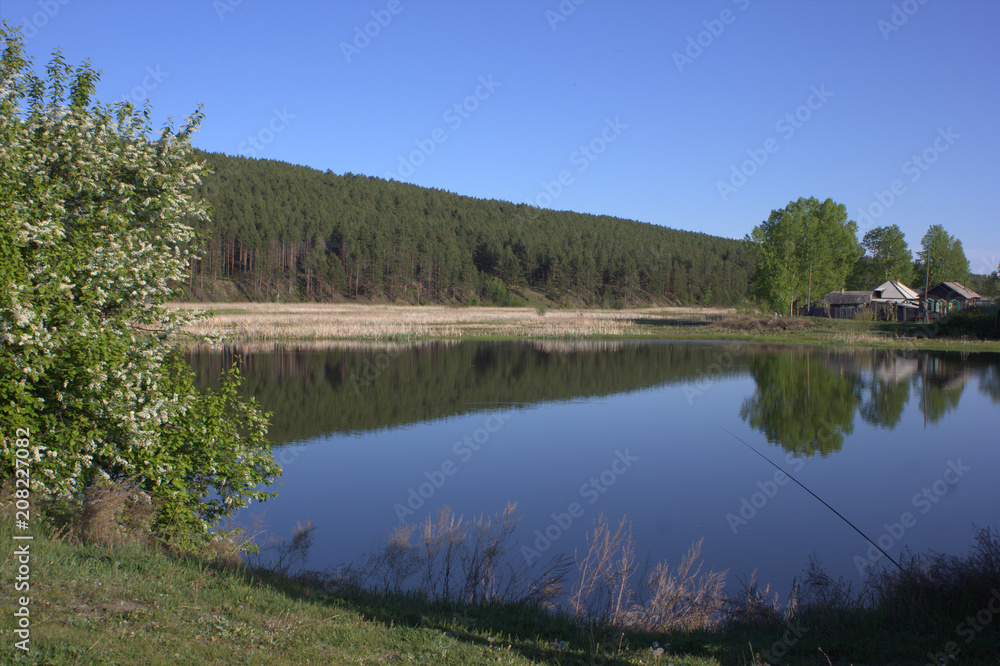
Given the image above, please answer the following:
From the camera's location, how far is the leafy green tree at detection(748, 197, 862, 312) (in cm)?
5644

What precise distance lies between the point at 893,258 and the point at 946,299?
2229 cm

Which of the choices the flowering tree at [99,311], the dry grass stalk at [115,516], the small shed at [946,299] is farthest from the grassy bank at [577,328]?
the dry grass stalk at [115,516]

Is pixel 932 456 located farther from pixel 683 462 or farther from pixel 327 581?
pixel 327 581

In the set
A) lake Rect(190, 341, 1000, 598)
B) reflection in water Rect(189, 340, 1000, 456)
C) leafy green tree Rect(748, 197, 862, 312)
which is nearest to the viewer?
lake Rect(190, 341, 1000, 598)

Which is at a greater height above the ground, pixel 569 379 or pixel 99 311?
pixel 99 311

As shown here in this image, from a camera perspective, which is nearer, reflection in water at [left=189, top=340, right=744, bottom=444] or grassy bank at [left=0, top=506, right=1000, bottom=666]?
grassy bank at [left=0, top=506, right=1000, bottom=666]

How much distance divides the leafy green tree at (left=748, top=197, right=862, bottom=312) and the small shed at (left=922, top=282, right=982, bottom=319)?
Answer: 9.84 metres

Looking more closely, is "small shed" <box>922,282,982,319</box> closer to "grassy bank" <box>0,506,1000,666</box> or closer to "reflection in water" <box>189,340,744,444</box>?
"reflection in water" <box>189,340,744,444</box>

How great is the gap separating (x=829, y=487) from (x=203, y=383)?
64.5 ft

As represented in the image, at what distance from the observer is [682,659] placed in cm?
546

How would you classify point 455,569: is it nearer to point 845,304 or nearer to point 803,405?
point 803,405

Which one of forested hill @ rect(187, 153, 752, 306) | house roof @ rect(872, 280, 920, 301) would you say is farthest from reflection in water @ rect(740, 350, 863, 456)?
forested hill @ rect(187, 153, 752, 306)

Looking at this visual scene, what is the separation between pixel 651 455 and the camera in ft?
52.0

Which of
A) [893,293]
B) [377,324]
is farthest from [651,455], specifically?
[893,293]
